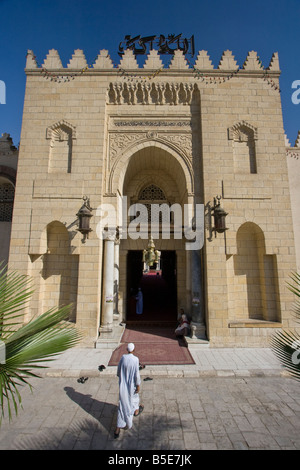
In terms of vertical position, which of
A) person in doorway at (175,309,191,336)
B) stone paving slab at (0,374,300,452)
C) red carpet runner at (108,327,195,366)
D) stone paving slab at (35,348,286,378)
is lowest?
stone paving slab at (0,374,300,452)

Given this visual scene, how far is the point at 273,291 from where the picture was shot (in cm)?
691

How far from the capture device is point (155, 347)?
21.2 ft

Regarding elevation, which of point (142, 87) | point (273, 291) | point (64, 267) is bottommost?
point (273, 291)

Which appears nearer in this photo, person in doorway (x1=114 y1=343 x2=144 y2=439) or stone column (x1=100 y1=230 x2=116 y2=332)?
person in doorway (x1=114 y1=343 x2=144 y2=439)

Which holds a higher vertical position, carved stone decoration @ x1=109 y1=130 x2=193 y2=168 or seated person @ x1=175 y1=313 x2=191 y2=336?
carved stone decoration @ x1=109 y1=130 x2=193 y2=168

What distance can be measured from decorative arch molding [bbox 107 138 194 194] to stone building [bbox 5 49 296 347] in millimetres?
34

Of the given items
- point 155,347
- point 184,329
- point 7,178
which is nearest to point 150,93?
point 7,178

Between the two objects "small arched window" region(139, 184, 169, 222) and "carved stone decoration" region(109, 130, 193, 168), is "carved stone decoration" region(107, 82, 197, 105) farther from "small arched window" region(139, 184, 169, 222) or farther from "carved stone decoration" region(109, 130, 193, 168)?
"small arched window" region(139, 184, 169, 222)

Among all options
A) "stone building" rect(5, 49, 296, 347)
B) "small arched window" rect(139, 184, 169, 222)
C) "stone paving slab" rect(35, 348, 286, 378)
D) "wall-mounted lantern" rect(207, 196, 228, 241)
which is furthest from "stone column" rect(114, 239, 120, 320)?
"wall-mounted lantern" rect(207, 196, 228, 241)

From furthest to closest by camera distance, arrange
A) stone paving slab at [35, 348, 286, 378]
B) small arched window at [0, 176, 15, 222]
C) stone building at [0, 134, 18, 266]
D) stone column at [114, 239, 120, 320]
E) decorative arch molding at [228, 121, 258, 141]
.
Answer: small arched window at [0, 176, 15, 222] → stone building at [0, 134, 18, 266] → stone column at [114, 239, 120, 320] → decorative arch molding at [228, 121, 258, 141] → stone paving slab at [35, 348, 286, 378]

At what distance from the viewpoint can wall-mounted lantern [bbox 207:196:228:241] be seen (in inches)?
259

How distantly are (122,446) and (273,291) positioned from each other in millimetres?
5812
